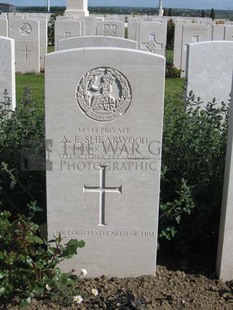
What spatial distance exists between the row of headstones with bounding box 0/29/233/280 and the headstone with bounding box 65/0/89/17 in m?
18.4

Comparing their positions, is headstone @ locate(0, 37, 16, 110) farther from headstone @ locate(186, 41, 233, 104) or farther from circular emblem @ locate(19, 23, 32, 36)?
circular emblem @ locate(19, 23, 32, 36)

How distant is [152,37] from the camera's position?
44.5 ft

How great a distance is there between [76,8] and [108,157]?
18849mm

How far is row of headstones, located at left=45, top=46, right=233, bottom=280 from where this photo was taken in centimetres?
318

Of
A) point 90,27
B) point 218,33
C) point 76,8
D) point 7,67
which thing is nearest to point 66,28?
point 90,27

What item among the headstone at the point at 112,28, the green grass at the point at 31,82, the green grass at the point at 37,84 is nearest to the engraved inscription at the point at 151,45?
the green grass at the point at 37,84

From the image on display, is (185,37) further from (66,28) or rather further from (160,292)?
(160,292)

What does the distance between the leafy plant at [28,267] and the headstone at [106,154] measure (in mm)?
269

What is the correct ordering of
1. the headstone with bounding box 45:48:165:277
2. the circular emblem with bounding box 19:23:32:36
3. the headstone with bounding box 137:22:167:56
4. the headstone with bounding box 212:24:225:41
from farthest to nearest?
the headstone with bounding box 212:24:225:41 < the circular emblem with bounding box 19:23:32:36 < the headstone with bounding box 137:22:167:56 < the headstone with bounding box 45:48:165:277

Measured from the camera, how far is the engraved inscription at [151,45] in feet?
44.4

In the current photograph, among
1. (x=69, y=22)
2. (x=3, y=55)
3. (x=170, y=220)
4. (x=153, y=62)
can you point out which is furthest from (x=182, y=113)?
(x=69, y=22)

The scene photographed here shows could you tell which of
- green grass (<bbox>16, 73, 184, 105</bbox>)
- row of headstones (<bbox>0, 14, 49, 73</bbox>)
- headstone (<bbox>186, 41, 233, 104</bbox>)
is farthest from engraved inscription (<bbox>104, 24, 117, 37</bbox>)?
headstone (<bbox>186, 41, 233, 104</bbox>)

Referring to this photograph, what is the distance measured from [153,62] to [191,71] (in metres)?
3.15

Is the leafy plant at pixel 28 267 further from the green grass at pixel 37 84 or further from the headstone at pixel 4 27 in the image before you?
the headstone at pixel 4 27
